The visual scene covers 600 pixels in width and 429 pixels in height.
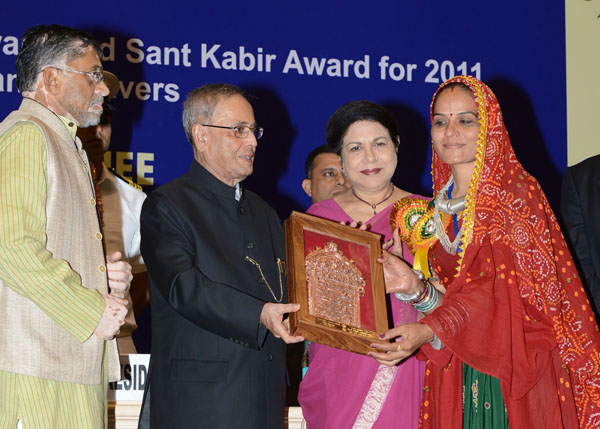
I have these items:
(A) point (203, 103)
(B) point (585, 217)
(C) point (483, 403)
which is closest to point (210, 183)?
(A) point (203, 103)

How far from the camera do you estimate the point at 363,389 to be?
11.0 ft

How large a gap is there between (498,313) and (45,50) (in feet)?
6.08

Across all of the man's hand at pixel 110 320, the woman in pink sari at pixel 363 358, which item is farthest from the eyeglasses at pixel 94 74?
the woman in pink sari at pixel 363 358

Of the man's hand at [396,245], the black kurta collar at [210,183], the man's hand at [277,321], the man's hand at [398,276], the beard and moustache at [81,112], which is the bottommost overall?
the man's hand at [277,321]

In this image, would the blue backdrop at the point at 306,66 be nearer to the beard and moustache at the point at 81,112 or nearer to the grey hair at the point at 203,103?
the grey hair at the point at 203,103

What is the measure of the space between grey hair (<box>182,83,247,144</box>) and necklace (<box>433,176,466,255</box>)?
3.08 ft

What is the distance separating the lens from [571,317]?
10.1 feet

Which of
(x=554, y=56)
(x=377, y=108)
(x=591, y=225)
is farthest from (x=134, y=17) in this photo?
(x=591, y=225)

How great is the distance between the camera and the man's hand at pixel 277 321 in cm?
290

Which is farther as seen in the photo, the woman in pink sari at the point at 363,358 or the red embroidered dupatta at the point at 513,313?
the woman in pink sari at the point at 363,358

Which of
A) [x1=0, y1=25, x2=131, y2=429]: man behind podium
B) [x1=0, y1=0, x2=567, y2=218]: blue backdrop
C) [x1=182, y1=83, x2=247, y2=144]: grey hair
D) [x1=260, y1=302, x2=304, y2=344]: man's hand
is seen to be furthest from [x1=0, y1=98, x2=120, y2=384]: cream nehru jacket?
[x1=0, y1=0, x2=567, y2=218]: blue backdrop

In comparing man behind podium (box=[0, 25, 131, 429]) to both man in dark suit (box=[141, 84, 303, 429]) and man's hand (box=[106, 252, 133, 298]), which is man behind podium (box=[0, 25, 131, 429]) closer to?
man's hand (box=[106, 252, 133, 298])

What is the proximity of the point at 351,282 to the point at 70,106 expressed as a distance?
120 cm

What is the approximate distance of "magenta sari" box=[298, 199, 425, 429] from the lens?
3338 millimetres
